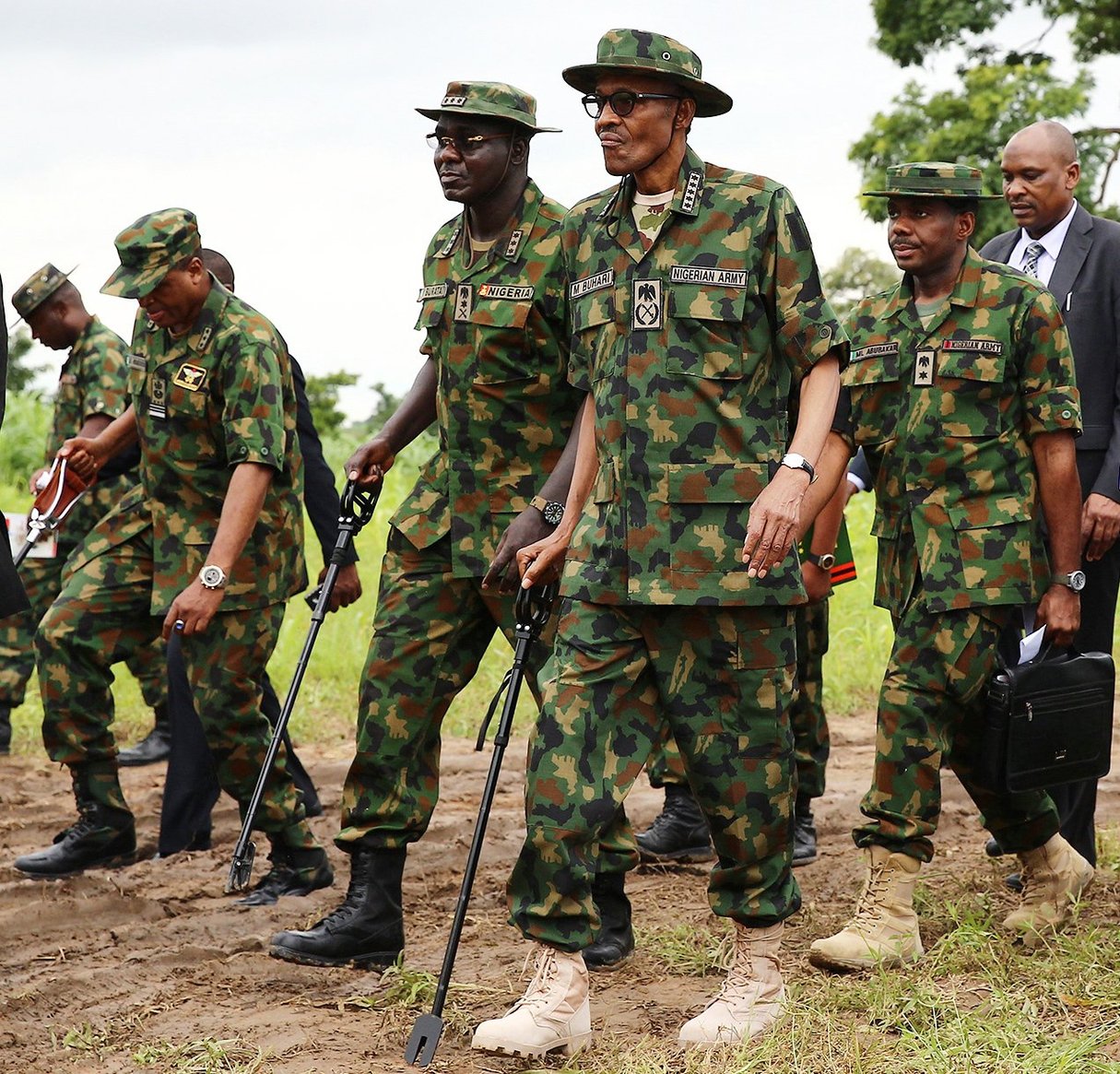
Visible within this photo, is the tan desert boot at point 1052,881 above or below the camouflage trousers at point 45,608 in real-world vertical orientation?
below

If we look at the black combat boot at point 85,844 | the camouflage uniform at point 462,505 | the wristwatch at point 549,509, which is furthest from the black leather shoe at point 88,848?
the wristwatch at point 549,509

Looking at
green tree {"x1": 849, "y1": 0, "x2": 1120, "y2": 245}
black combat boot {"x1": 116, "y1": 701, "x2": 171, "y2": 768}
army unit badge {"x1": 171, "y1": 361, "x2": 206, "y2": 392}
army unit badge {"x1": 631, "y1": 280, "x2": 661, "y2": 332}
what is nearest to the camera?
army unit badge {"x1": 631, "y1": 280, "x2": 661, "y2": 332}

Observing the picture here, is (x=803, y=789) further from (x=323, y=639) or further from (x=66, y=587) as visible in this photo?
(x=323, y=639)

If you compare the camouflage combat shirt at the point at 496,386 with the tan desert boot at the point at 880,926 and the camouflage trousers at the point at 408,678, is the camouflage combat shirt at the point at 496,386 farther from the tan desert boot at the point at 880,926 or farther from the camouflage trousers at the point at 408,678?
the tan desert boot at the point at 880,926

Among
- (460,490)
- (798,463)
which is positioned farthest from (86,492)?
(798,463)

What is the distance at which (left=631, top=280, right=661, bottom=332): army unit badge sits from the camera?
166 inches

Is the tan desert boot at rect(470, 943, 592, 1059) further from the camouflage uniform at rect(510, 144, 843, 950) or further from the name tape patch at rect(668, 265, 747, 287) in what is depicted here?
the name tape patch at rect(668, 265, 747, 287)

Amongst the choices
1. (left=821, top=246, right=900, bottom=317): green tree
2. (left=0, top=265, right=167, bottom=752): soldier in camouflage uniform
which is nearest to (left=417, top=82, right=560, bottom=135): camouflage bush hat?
(left=0, top=265, right=167, bottom=752): soldier in camouflage uniform

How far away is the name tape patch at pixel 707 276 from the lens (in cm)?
417

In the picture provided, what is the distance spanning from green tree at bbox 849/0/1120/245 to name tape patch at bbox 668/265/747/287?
618 inches

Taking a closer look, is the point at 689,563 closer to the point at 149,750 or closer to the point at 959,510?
the point at 959,510

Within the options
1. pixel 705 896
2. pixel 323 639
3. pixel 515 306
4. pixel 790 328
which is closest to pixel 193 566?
pixel 515 306

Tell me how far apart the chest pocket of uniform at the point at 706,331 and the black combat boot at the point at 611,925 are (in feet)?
5.56

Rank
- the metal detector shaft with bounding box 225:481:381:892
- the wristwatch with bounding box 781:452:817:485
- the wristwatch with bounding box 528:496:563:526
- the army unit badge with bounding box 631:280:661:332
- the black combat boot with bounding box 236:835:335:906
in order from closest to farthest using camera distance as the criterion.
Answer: the wristwatch with bounding box 781:452:817:485, the army unit badge with bounding box 631:280:661:332, the wristwatch with bounding box 528:496:563:526, the metal detector shaft with bounding box 225:481:381:892, the black combat boot with bounding box 236:835:335:906
